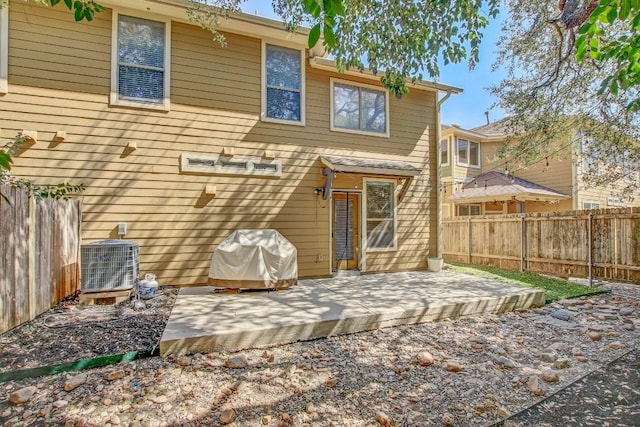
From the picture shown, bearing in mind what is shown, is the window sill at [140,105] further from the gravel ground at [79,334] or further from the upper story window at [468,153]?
the upper story window at [468,153]

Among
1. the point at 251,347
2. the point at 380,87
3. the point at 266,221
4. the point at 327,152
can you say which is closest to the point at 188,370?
the point at 251,347

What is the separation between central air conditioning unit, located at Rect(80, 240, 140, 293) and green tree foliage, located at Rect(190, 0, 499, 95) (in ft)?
14.0

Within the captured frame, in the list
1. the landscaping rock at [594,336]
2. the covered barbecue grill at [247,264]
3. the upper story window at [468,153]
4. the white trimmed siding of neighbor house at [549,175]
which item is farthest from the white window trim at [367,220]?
the upper story window at [468,153]

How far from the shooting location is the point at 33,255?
13.4 feet

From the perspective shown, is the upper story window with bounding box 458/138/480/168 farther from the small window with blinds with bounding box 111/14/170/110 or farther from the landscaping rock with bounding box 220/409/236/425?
the landscaping rock with bounding box 220/409/236/425

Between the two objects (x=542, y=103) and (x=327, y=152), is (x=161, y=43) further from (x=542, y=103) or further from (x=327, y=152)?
(x=542, y=103)

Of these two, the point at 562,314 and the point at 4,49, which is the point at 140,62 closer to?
the point at 4,49

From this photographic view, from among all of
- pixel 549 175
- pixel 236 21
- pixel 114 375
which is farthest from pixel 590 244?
pixel 114 375

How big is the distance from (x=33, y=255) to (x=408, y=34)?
5798 mm

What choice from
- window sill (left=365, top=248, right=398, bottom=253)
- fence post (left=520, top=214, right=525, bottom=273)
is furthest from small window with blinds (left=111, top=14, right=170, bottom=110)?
fence post (left=520, top=214, right=525, bottom=273)

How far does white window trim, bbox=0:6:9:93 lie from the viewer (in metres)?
5.25

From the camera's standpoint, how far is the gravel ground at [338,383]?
8.16 feet

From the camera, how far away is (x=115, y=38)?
5922 mm

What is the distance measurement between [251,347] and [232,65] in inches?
220
